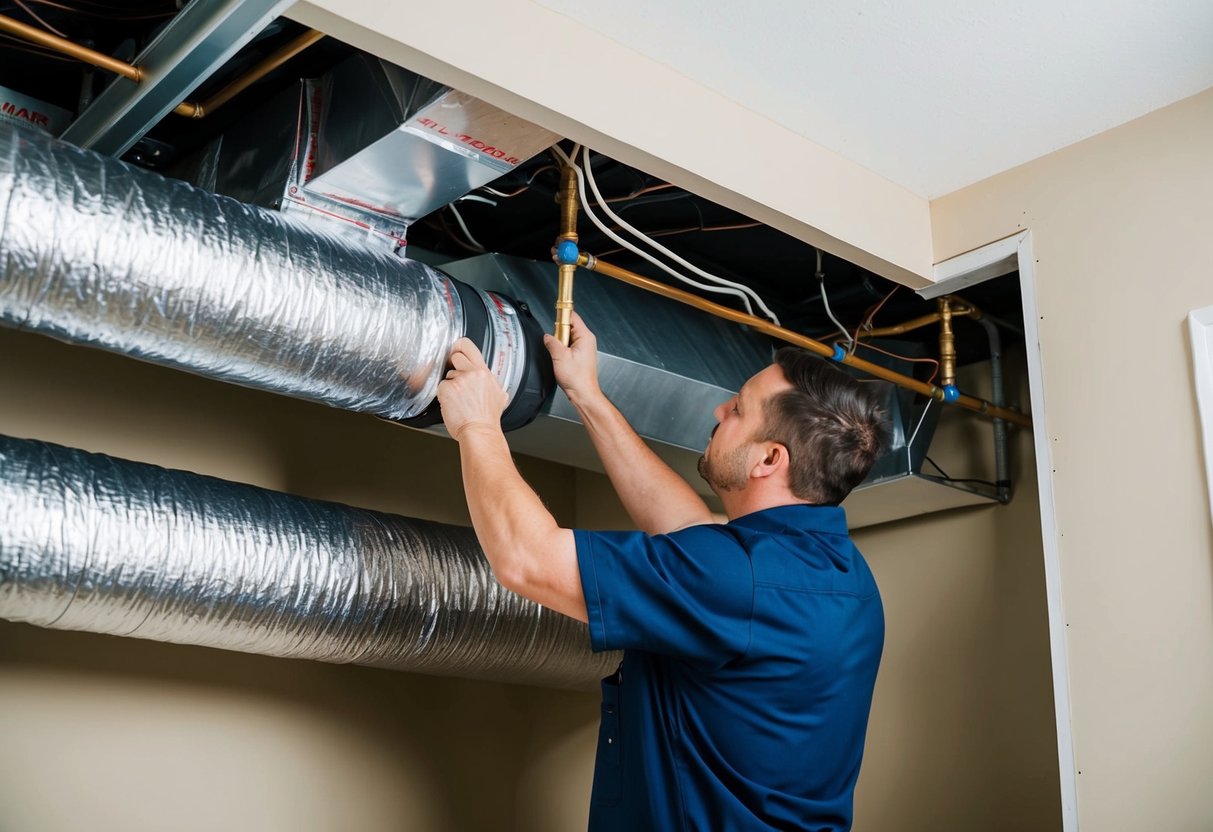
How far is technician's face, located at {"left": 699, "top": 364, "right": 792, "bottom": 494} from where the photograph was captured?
1.71 m

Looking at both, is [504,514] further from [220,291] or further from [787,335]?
[787,335]

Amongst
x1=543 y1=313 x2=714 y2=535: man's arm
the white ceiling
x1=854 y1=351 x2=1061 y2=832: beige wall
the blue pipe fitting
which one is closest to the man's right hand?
x1=543 y1=313 x2=714 y2=535: man's arm

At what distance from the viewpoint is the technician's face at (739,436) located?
1.71m

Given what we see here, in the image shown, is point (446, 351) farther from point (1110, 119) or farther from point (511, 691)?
point (511, 691)

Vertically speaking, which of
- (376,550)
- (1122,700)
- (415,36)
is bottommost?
(1122,700)

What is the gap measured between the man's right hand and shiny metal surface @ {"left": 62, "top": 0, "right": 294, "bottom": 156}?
0.64 meters

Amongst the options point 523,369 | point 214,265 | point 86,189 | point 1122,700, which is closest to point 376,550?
point 523,369

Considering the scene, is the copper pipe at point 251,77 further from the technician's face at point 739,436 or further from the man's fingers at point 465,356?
the technician's face at point 739,436

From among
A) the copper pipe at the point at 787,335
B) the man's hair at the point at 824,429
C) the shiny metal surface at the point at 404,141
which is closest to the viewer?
the shiny metal surface at the point at 404,141

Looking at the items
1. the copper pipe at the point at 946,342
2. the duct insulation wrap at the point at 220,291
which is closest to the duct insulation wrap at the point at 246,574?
the duct insulation wrap at the point at 220,291

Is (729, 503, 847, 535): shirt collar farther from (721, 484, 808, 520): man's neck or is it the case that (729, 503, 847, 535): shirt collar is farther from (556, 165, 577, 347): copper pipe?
(556, 165, 577, 347): copper pipe

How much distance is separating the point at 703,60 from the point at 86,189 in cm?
92

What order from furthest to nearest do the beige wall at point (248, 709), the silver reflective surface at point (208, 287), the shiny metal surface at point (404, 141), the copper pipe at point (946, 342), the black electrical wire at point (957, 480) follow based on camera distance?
1. the black electrical wire at point (957, 480)
2. the copper pipe at point (946, 342)
3. the beige wall at point (248, 709)
4. the shiny metal surface at point (404, 141)
5. the silver reflective surface at point (208, 287)

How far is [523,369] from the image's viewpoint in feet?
5.73
